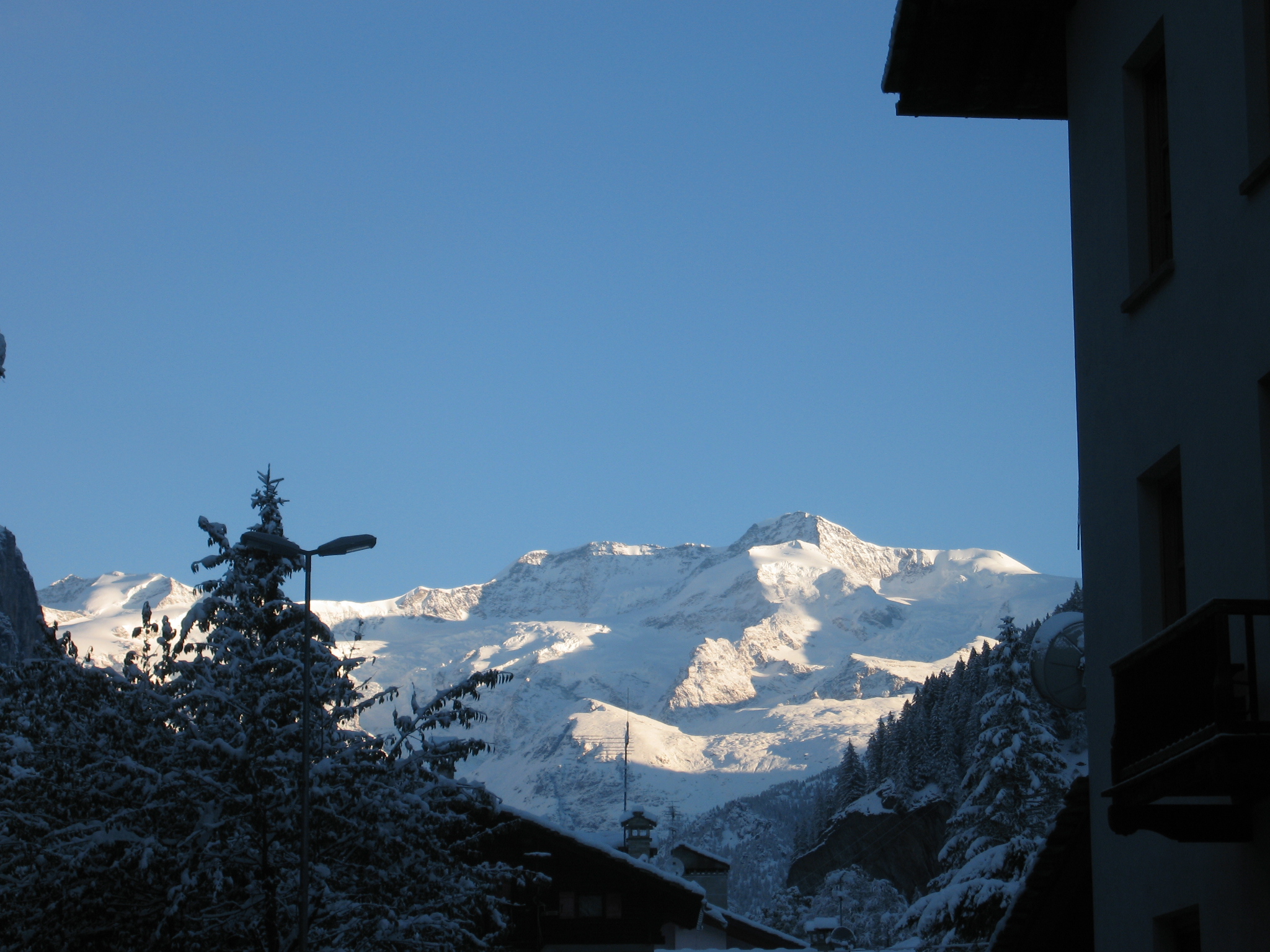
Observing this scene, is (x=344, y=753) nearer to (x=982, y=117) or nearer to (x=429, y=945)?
(x=429, y=945)

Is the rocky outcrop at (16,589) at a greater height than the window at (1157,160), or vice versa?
the rocky outcrop at (16,589)

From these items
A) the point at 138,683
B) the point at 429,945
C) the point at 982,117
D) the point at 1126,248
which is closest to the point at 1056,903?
the point at 1126,248

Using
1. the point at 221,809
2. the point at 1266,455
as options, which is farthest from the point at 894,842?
the point at 1266,455

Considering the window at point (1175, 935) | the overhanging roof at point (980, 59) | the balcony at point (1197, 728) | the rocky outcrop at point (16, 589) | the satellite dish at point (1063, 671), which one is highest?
the rocky outcrop at point (16, 589)

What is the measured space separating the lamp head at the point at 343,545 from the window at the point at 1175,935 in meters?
13.0

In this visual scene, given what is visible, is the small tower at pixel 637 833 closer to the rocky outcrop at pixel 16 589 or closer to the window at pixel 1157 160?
the window at pixel 1157 160

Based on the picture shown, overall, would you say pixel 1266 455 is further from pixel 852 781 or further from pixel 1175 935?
pixel 852 781

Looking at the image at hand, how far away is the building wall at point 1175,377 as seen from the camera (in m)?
9.09

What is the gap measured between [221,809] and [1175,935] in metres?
14.5

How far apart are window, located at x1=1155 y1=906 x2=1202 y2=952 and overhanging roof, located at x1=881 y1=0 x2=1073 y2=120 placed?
708cm

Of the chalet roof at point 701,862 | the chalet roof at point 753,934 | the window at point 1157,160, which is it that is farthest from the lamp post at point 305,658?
the chalet roof at point 701,862

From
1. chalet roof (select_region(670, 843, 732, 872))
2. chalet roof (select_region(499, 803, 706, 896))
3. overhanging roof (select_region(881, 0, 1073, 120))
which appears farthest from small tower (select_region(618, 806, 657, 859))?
overhanging roof (select_region(881, 0, 1073, 120))

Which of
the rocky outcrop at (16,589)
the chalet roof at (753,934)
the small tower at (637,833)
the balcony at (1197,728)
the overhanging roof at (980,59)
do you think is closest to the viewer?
the balcony at (1197,728)

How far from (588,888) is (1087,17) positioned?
2750 centimetres
